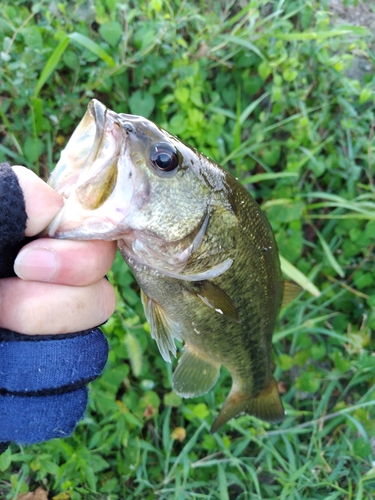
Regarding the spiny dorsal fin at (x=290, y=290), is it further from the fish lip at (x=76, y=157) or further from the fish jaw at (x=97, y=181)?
the fish lip at (x=76, y=157)

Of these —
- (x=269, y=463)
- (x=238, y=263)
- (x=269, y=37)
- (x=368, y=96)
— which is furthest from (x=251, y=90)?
(x=269, y=463)

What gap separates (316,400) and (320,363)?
11.0 inches

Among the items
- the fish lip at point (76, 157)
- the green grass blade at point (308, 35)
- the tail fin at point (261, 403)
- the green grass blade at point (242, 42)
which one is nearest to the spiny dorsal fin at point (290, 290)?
the tail fin at point (261, 403)

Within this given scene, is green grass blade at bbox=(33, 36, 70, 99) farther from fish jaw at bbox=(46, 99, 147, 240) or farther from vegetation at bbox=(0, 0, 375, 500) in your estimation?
fish jaw at bbox=(46, 99, 147, 240)

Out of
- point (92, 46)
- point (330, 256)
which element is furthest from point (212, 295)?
point (92, 46)

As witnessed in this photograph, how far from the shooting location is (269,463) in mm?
2363

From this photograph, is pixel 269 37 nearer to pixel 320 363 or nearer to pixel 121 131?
pixel 121 131

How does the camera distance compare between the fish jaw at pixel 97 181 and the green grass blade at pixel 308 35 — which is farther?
the green grass blade at pixel 308 35

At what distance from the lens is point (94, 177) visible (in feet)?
3.60

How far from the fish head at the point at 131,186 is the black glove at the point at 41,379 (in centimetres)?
23

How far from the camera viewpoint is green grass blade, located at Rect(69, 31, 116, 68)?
2268 mm

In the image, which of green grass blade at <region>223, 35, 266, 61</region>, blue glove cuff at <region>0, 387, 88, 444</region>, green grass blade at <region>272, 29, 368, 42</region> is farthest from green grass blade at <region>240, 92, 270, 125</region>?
blue glove cuff at <region>0, 387, 88, 444</region>

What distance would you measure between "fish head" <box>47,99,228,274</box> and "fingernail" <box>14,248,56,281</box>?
0.07m

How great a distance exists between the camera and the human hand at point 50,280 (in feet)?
3.76
